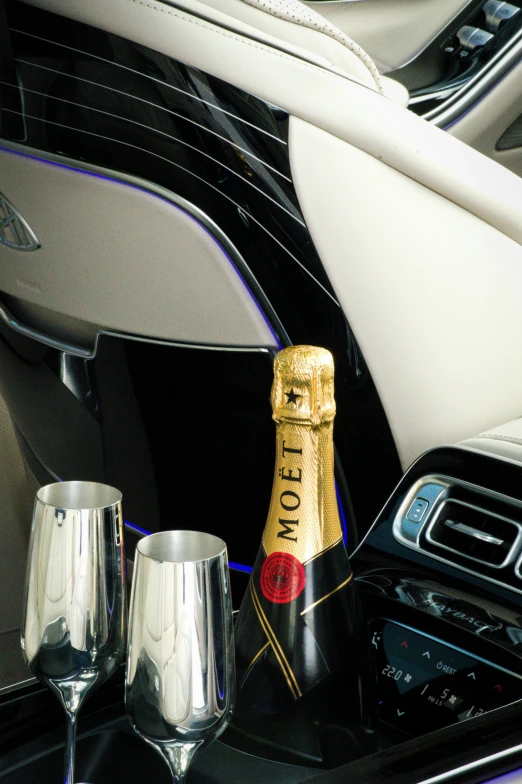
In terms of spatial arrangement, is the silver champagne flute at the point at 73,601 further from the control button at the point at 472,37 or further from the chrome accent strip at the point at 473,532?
the control button at the point at 472,37

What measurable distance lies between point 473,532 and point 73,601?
0.34m

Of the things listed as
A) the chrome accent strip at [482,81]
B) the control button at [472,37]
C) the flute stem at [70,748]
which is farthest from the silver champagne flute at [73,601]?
the control button at [472,37]

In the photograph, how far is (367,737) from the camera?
20.1 inches

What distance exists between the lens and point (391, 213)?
77 cm

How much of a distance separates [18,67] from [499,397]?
0.54 metres

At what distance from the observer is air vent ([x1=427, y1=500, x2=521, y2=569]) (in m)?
0.63

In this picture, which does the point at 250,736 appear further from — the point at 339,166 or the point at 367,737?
the point at 339,166

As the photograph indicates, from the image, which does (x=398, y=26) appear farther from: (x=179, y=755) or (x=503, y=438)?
(x=179, y=755)

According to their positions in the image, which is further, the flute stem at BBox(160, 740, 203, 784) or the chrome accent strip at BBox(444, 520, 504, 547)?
the chrome accent strip at BBox(444, 520, 504, 547)

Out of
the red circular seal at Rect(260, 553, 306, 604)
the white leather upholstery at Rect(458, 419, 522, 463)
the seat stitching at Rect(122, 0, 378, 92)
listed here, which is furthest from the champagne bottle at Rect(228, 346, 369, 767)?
the seat stitching at Rect(122, 0, 378, 92)

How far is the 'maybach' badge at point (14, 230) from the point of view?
2.72ft

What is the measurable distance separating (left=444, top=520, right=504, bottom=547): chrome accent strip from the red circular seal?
0.66 ft

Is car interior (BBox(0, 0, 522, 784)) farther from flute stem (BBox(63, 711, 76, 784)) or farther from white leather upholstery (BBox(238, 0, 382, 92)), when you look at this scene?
flute stem (BBox(63, 711, 76, 784))

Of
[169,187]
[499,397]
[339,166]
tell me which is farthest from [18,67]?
[499,397]
